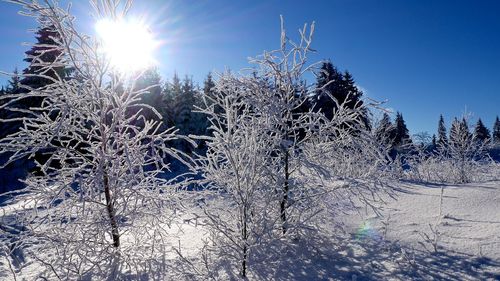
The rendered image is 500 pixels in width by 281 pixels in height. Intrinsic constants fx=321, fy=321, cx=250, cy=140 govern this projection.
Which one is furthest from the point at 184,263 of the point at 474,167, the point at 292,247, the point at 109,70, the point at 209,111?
the point at 474,167

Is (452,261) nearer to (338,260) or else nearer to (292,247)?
(338,260)

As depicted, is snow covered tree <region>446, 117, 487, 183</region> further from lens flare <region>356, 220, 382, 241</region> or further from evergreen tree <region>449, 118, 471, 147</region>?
lens flare <region>356, 220, 382, 241</region>

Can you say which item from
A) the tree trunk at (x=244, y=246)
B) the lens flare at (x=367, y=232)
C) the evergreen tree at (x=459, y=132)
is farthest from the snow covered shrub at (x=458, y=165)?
the tree trunk at (x=244, y=246)

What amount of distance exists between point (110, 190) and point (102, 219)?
16.0 inches

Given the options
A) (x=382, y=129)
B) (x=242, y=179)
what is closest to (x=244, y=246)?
(x=242, y=179)

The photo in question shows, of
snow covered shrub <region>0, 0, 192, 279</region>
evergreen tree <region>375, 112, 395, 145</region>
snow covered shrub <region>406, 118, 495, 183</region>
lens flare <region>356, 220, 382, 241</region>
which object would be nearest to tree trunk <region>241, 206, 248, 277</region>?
snow covered shrub <region>0, 0, 192, 279</region>

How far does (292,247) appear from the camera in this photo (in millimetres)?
4914

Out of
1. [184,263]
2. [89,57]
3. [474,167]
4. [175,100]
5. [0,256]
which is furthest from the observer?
[175,100]

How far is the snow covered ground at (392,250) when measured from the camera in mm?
4184

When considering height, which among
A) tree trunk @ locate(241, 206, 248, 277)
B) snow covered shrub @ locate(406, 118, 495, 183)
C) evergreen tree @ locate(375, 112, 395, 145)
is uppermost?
evergreen tree @ locate(375, 112, 395, 145)

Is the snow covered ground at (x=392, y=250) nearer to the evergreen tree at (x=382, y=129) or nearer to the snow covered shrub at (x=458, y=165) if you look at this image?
the evergreen tree at (x=382, y=129)

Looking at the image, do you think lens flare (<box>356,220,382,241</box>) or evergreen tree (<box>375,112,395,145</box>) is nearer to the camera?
lens flare (<box>356,220,382,241</box>)

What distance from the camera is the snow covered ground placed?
4.18 m

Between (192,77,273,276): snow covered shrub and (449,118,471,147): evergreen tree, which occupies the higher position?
(449,118,471,147): evergreen tree
